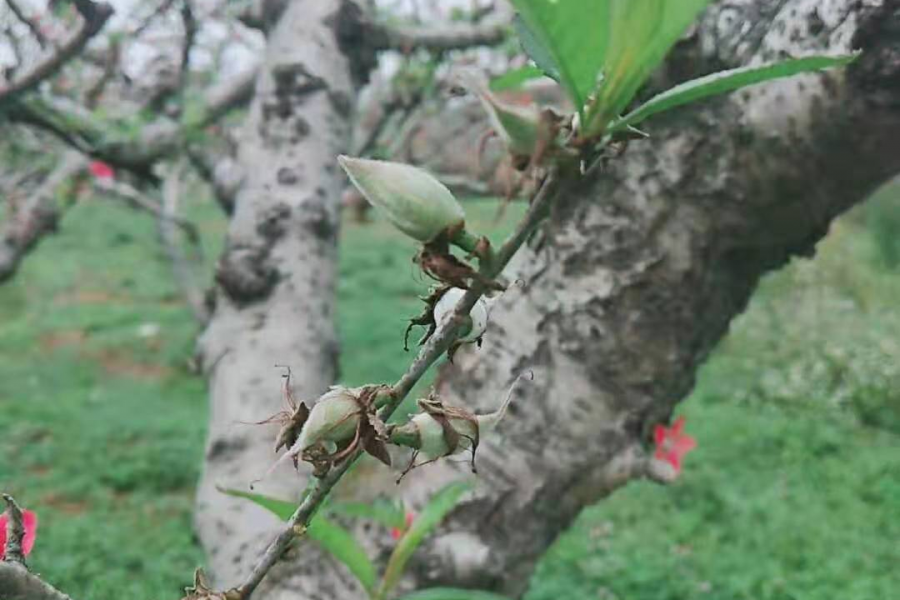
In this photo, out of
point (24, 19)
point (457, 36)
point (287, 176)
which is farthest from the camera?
point (457, 36)

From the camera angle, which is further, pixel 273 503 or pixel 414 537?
pixel 414 537

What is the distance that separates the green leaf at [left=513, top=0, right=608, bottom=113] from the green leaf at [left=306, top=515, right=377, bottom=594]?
487 mm

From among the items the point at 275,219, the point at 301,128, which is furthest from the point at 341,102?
the point at 275,219

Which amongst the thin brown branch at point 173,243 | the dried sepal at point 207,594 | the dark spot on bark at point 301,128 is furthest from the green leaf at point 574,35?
the thin brown branch at point 173,243

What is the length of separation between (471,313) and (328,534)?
1.27ft

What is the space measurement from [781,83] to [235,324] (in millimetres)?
1127

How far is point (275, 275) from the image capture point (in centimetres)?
199

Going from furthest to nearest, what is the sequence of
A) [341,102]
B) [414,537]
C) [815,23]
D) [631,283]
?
1. [341,102]
2. [631,283]
3. [815,23]
4. [414,537]

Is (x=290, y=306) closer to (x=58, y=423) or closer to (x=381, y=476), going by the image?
(x=381, y=476)

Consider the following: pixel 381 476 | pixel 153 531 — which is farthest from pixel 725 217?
pixel 153 531

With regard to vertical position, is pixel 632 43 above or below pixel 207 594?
above

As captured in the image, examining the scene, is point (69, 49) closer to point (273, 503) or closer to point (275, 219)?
point (275, 219)

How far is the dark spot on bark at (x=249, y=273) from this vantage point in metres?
1.98

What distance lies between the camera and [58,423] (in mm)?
5520
